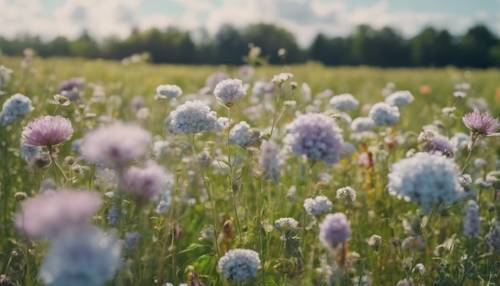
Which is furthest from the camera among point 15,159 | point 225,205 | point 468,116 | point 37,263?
point 15,159

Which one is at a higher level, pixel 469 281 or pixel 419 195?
pixel 419 195

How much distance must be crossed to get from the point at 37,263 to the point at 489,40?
7829 centimetres

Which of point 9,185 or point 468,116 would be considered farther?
point 9,185

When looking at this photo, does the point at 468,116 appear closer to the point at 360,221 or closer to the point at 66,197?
the point at 360,221

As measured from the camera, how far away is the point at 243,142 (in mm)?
3018

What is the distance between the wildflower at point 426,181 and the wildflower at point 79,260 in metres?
1.09

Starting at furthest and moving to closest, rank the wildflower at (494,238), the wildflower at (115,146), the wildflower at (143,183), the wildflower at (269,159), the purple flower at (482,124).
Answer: the wildflower at (494,238), the purple flower at (482,124), the wildflower at (269,159), the wildflower at (143,183), the wildflower at (115,146)

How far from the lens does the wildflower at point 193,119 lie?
278cm

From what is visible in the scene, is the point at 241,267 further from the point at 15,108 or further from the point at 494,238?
the point at 15,108

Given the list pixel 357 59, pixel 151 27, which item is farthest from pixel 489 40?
pixel 151 27

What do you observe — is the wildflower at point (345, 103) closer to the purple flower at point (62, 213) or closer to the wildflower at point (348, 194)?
the wildflower at point (348, 194)

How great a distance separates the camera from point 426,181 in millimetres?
A: 1931

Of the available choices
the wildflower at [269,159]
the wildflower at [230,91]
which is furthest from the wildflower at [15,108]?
the wildflower at [269,159]

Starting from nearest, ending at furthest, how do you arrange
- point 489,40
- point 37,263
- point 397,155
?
point 37,263, point 397,155, point 489,40
